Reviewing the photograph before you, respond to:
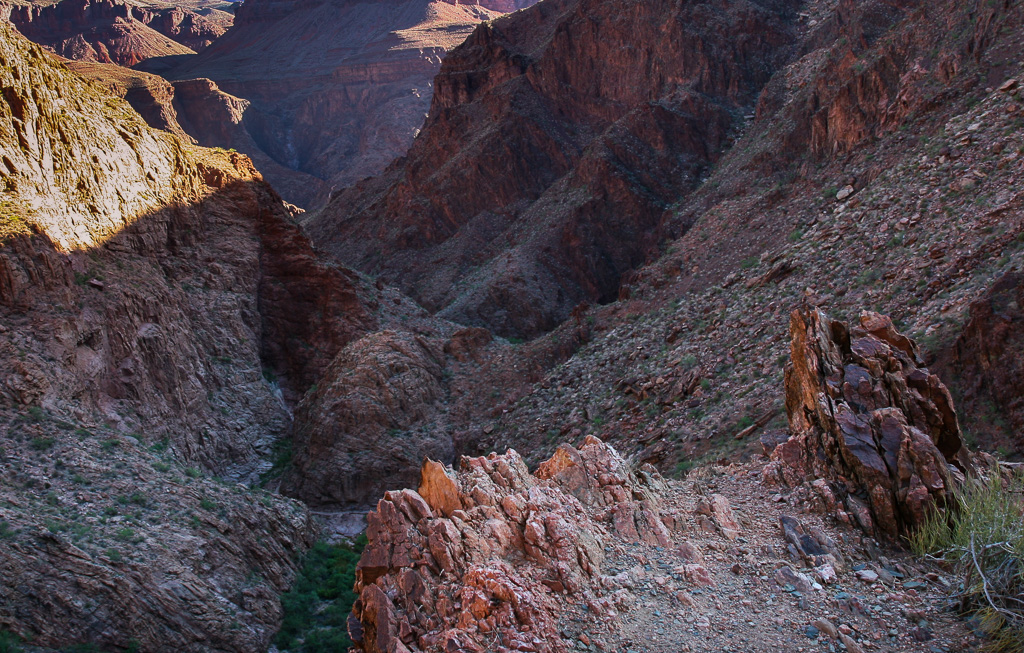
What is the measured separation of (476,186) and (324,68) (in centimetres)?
8098

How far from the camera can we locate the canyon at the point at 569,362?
1069cm

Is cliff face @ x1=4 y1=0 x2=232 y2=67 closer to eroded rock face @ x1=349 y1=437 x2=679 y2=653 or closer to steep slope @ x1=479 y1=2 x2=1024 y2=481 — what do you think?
steep slope @ x1=479 y1=2 x2=1024 y2=481

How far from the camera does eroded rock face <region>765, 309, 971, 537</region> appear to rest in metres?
11.6

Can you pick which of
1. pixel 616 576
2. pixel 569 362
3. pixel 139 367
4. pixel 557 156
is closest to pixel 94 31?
pixel 557 156

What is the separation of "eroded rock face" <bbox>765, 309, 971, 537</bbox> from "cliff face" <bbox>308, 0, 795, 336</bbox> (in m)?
27.2

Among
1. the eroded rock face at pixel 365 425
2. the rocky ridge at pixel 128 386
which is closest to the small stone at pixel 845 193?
the eroded rock face at pixel 365 425

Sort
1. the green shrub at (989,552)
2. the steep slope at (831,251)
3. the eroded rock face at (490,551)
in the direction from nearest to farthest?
the green shrub at (989,552) < the eroded rock face at (490,551) < the steep slope at (831,251)

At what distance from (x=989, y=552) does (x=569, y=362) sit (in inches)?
811

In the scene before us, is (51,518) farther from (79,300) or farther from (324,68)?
(324,68)

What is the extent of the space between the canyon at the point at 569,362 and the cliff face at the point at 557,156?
0.30 m

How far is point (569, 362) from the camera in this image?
29.8 m

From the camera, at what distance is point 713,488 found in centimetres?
1391

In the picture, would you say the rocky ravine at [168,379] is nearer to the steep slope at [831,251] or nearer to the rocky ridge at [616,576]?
the steep slope at [831,251]

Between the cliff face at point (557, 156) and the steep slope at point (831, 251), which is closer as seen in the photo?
the steep slope at point (831, 251)
